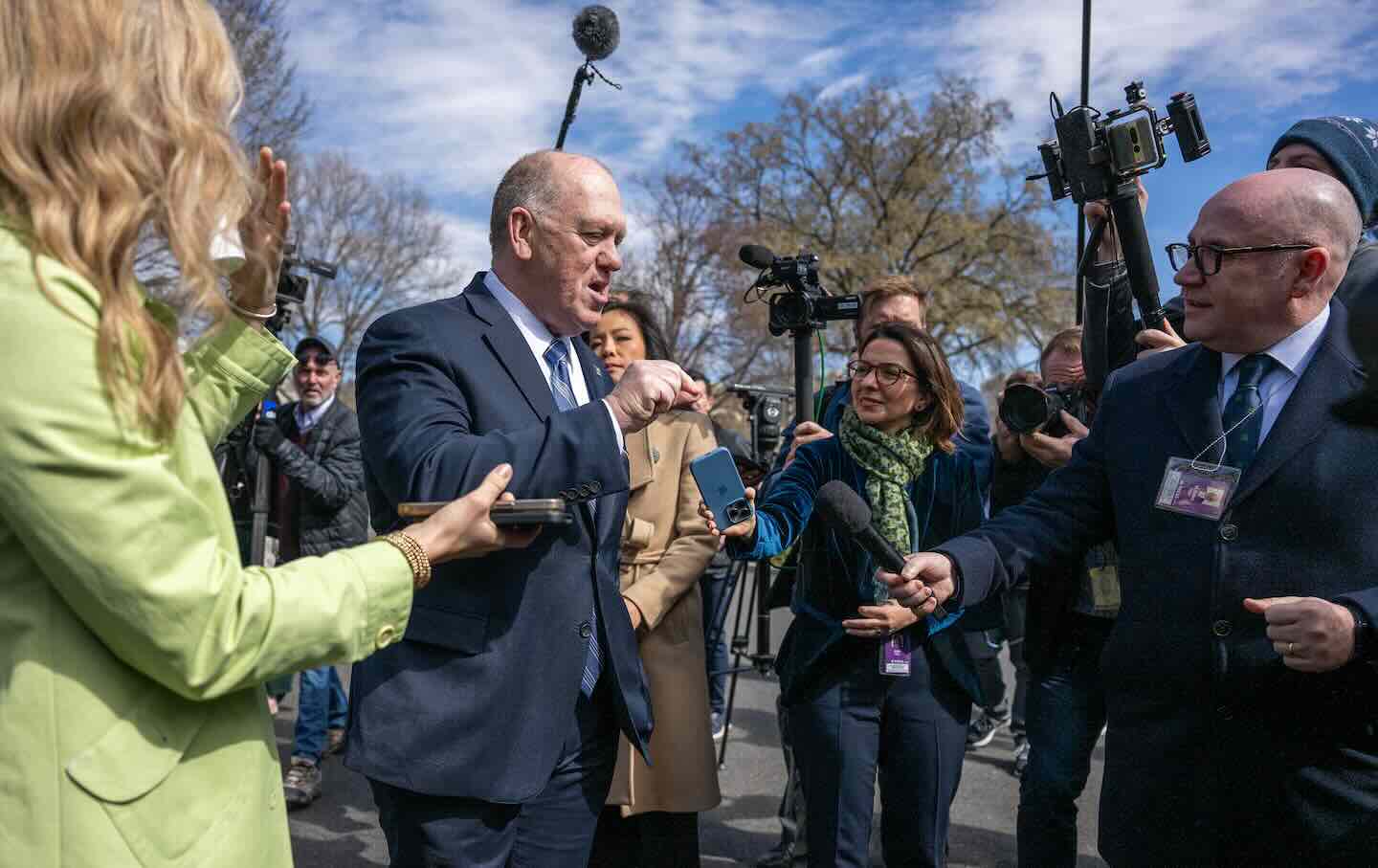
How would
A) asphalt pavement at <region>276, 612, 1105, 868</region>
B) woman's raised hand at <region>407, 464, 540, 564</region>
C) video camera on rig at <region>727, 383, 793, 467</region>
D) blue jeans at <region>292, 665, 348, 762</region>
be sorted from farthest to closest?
1. video camera on rig at <region>727, 383, 793, 467</region>
2. blue jeans at <region>292, 665, 348, 762</region>
3. asphalt pavement at <region>276, 612, 1105, 868</region>
4. woman's raised hand at <region>407, 464, 540, 564</region>

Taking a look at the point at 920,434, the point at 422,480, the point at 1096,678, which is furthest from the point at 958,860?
the point at 422,480

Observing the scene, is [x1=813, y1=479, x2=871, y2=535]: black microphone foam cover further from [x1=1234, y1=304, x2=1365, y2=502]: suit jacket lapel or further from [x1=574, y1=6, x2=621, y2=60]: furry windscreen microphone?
[x1=574, y1=6, x2=621, y2=60]: furry windscreen microphone

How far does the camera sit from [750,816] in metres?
5.00

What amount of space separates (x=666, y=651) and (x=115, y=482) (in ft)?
8.09

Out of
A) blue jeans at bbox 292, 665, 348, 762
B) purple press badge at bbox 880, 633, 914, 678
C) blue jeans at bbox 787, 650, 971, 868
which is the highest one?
purple press badge at bbox 880, 633, 914, 678

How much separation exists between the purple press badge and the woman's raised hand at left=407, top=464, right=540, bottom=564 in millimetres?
1698

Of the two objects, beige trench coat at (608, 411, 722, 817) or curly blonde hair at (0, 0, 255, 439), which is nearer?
curly blonde hair at (0, 0, 255, 439)

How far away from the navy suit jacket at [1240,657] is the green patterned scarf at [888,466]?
3.35 feet

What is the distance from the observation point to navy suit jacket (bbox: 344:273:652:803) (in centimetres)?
210

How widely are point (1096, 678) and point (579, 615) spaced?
79.3 inches

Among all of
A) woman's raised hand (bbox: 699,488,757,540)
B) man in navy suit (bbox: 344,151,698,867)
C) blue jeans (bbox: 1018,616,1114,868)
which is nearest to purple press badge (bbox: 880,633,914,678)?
woman's raised hand (bbox: 699,488,757,540)

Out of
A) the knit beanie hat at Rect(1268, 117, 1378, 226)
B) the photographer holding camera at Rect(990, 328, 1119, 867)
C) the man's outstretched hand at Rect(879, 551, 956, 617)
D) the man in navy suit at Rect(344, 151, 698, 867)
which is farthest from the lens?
the photographer holding camera at Rect(990, 328, 1119, 867)

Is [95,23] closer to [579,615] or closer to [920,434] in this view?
[579,615]

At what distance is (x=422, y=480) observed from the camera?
2055 mm
